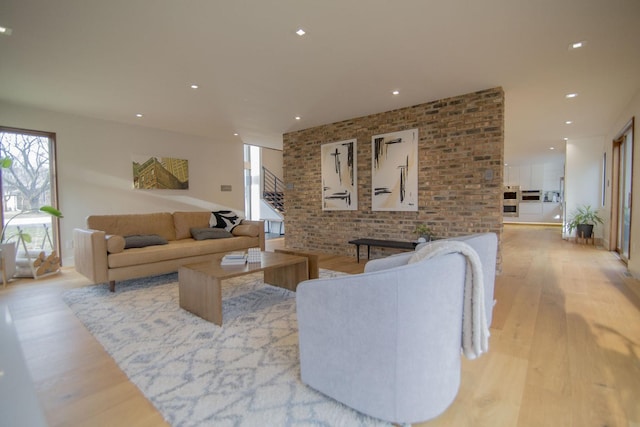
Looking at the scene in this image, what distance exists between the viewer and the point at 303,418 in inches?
57.6

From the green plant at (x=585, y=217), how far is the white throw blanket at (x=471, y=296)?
24.8ft

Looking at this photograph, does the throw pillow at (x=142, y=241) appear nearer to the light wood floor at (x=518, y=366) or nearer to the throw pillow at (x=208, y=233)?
the throw pillow at (x=208, y=233)

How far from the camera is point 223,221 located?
5.16 meters

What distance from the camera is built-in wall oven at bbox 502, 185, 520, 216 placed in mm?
12375

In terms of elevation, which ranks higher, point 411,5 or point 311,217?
point 411,5

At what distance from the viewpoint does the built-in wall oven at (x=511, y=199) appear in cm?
1238

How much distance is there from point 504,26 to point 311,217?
14.3 ft

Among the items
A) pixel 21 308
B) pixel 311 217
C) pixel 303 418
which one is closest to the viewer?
pixel 303 418

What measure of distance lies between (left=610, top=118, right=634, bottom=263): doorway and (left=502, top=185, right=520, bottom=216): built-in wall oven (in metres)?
6.75

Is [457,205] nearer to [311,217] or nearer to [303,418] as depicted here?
[311,217]

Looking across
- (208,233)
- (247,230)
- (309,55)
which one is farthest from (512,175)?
(208,233)

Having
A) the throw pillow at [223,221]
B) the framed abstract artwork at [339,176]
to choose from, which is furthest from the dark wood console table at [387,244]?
the throw pillow at [223,221]

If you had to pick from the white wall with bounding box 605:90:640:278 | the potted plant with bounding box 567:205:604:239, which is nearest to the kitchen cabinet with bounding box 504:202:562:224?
→ the potted plant with bounding box 567:205:604:239

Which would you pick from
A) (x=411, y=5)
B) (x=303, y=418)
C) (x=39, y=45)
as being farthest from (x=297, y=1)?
(x=303, y=418)
